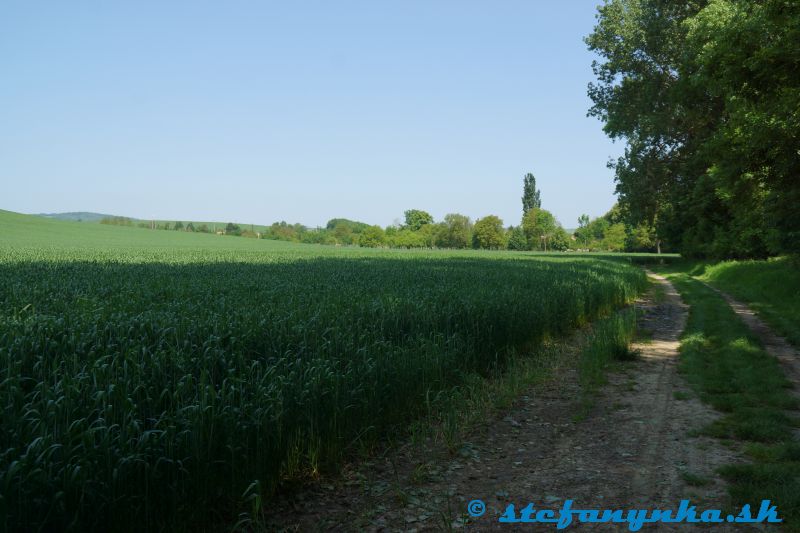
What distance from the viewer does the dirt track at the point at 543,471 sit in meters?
4.38

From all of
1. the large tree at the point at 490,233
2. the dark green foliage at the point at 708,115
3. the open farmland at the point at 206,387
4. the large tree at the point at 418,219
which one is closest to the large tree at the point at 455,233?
the large tree at the point at 490,233

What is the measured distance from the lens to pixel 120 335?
648 cm

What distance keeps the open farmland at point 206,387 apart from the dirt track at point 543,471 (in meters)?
0.56

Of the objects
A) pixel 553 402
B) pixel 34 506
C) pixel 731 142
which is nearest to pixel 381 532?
pixel 34 506

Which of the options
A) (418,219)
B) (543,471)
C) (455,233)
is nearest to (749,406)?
(543,471)

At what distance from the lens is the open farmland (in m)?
3.36

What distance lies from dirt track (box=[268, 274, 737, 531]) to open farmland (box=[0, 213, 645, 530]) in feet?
1.85

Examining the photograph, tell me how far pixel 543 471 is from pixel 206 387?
3369 mm

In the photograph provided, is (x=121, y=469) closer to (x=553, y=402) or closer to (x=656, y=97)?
(x=553, y=402)

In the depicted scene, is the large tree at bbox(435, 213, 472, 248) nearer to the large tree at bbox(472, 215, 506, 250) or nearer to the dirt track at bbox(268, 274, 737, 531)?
the large tree at bbox(472, 215, 506, 250)

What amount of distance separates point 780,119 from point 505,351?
8048 mm

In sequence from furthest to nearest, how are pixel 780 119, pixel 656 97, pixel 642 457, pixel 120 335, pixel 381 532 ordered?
pixel 656 97, pixel 780 119, pixel 120 335, pixel 642 457, pixel 381 532

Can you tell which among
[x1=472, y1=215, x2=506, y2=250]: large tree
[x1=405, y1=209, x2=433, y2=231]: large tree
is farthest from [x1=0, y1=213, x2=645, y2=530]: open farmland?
[x1=405, y1=209, x2=433, y2=231]: large tree

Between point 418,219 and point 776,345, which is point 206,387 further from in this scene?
point 418,219
